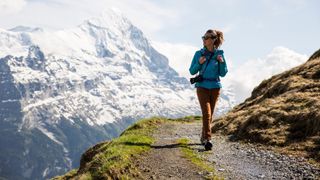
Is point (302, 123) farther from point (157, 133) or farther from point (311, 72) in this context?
point (311, 72)

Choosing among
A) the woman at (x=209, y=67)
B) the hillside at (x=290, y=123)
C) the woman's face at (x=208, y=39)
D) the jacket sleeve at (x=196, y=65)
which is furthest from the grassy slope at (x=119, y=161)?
the woman's face at (x=208, y=39)

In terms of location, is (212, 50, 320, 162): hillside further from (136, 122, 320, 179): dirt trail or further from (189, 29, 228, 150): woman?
(189, 29, 228, 150): woman

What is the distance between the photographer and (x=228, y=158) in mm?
19484

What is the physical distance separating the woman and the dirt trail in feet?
7.16

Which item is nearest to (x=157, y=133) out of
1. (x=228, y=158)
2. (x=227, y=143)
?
(x=227, y=143)

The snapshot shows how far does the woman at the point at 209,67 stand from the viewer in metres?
20.0

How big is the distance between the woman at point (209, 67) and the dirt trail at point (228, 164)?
2.18 m

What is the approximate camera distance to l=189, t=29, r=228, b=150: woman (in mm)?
19984

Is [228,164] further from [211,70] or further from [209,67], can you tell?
[209,67]

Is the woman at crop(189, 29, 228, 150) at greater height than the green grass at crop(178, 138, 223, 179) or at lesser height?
greater

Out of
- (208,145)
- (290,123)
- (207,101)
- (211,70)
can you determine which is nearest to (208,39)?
(211,70)

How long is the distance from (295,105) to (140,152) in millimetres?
10801

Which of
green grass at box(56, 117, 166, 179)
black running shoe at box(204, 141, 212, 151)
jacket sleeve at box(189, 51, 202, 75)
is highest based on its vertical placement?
jacket sleeve at box(189, 51, 202, 75)

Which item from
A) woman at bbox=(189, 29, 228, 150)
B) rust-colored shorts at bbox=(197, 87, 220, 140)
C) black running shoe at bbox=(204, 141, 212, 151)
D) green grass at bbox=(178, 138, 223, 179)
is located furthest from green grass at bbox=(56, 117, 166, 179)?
woman at bbox=(189, 29, 228, 150)
